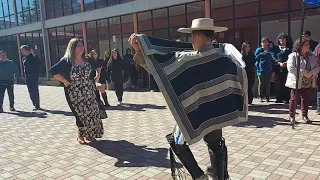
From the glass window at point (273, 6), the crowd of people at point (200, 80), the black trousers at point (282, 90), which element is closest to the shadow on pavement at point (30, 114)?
the crowd of people at point (200, 80)

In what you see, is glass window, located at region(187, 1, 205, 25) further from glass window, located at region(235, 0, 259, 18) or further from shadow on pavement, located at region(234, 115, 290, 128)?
shadow on pavement, located at region(234, 115, 290, 128)

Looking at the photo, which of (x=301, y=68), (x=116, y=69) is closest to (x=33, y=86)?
(x=116, y=69)

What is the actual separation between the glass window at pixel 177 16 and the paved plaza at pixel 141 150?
721 centimetres

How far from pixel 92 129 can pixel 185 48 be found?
2942mm

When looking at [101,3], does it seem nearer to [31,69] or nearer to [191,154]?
[31,69]

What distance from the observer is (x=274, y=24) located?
11.3m

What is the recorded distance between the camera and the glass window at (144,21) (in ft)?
49.9

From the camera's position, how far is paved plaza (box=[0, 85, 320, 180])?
4059 millimetres

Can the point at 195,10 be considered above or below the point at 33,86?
above

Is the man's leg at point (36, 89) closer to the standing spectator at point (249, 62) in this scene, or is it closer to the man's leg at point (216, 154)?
the standing spectator at point (249, 62)

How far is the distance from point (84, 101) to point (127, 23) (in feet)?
37.2

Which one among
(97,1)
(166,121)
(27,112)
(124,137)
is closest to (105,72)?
(27,112)

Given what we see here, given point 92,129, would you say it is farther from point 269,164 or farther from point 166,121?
point 269,164

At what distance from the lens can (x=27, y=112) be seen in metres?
9.74
